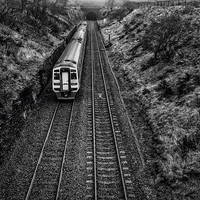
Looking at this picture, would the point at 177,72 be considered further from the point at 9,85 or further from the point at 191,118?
the point at 9,85

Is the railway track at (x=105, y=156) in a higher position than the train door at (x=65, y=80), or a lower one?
lower

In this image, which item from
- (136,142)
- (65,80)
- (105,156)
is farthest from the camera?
(65,80)

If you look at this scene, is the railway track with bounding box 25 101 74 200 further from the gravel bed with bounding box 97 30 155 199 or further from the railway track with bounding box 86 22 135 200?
the gravel bed with bounding box 97 30 155 199

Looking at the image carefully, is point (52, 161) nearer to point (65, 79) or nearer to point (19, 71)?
point (65, 79)

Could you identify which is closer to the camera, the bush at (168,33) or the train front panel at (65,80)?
the train front panel at (65,80)

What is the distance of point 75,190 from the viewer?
10.5m

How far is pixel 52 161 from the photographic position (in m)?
12.2

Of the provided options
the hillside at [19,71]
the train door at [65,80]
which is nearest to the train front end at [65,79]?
the train door at [65,80]

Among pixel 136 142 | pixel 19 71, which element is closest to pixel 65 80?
pixel 19 71

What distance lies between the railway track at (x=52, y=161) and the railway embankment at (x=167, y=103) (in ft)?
16.1

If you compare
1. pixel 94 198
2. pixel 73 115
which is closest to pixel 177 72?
pixel 73 115

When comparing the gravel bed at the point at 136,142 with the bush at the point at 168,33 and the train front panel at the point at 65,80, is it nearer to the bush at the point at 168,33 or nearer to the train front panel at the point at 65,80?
the train front panel at the point at 65,80

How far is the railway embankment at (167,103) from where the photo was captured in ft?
36.3

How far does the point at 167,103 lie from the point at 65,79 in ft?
28.6
